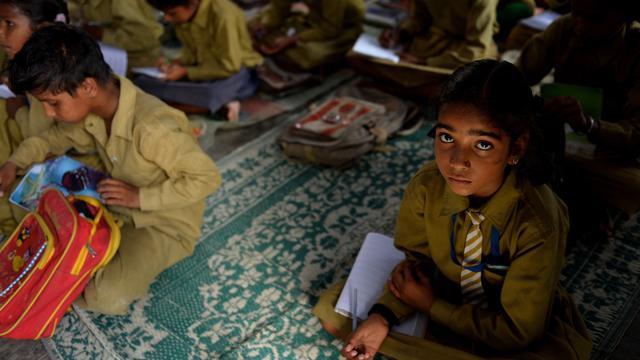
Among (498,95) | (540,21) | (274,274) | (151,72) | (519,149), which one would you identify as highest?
(498,95)

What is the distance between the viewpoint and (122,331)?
1958 mm

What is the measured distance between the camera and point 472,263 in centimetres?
158

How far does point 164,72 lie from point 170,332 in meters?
1.76

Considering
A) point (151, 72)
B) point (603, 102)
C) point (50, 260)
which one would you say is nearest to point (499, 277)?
point (603, 102)

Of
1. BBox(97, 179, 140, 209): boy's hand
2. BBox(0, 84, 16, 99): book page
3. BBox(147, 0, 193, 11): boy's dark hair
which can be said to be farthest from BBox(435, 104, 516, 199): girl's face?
BBox(0, 84, 16, 99): book page

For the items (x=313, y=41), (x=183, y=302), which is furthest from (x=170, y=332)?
(x=313, y=41)

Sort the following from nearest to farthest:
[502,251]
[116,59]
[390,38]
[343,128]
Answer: [502,251], [116,59], [343,128], [390,38]

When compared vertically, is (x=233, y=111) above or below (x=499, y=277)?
Answer: below

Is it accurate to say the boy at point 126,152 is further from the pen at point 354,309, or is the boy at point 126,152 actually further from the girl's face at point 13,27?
the pen at point 354,309

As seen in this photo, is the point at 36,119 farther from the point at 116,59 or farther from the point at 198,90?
the point at 198,90

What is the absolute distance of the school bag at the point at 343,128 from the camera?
278 centimetres

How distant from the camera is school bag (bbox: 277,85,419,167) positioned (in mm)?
2781

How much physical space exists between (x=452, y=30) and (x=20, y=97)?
2.37 m

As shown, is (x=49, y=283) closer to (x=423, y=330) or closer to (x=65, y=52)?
(x=65, y=52)
